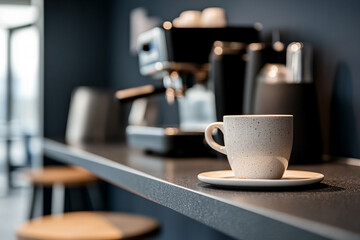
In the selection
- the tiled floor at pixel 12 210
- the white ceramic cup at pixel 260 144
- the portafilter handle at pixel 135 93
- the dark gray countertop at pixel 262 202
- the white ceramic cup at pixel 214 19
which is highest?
the white ceramic cup at pixel 214 19

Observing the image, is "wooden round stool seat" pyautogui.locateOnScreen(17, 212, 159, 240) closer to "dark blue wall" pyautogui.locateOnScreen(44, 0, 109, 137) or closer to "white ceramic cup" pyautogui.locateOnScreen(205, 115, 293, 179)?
"white ceramic cup" pyautogui.locateOnScreen(205, 115, 293, 179)

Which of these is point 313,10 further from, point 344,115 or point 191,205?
point 191,205

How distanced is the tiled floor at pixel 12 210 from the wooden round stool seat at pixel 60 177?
4.36 ft

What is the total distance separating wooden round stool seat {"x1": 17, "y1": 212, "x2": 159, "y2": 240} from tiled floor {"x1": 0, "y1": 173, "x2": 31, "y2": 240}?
253 cm

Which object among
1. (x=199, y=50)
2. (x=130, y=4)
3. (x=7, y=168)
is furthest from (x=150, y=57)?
(x=7, y=168)

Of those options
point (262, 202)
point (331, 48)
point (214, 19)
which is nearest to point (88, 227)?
point (214, 19)

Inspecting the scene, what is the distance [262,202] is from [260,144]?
0.52 feet

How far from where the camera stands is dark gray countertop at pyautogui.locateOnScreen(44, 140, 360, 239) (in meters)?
0.57

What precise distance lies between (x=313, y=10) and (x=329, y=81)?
7.7 inches

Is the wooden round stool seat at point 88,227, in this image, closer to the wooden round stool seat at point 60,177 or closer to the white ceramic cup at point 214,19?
the white ceramic cup at point 214,19

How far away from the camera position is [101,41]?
365 cm

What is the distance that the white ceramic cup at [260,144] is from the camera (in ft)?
2.74

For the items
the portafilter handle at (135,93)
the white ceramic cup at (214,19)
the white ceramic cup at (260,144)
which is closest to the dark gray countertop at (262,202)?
the white ceramic cup at (260,144)

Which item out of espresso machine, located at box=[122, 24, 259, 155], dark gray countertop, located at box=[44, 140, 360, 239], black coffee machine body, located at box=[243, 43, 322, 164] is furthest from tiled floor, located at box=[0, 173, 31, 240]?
dark gray countertop, located at box=[44, 140, 360, 239]
